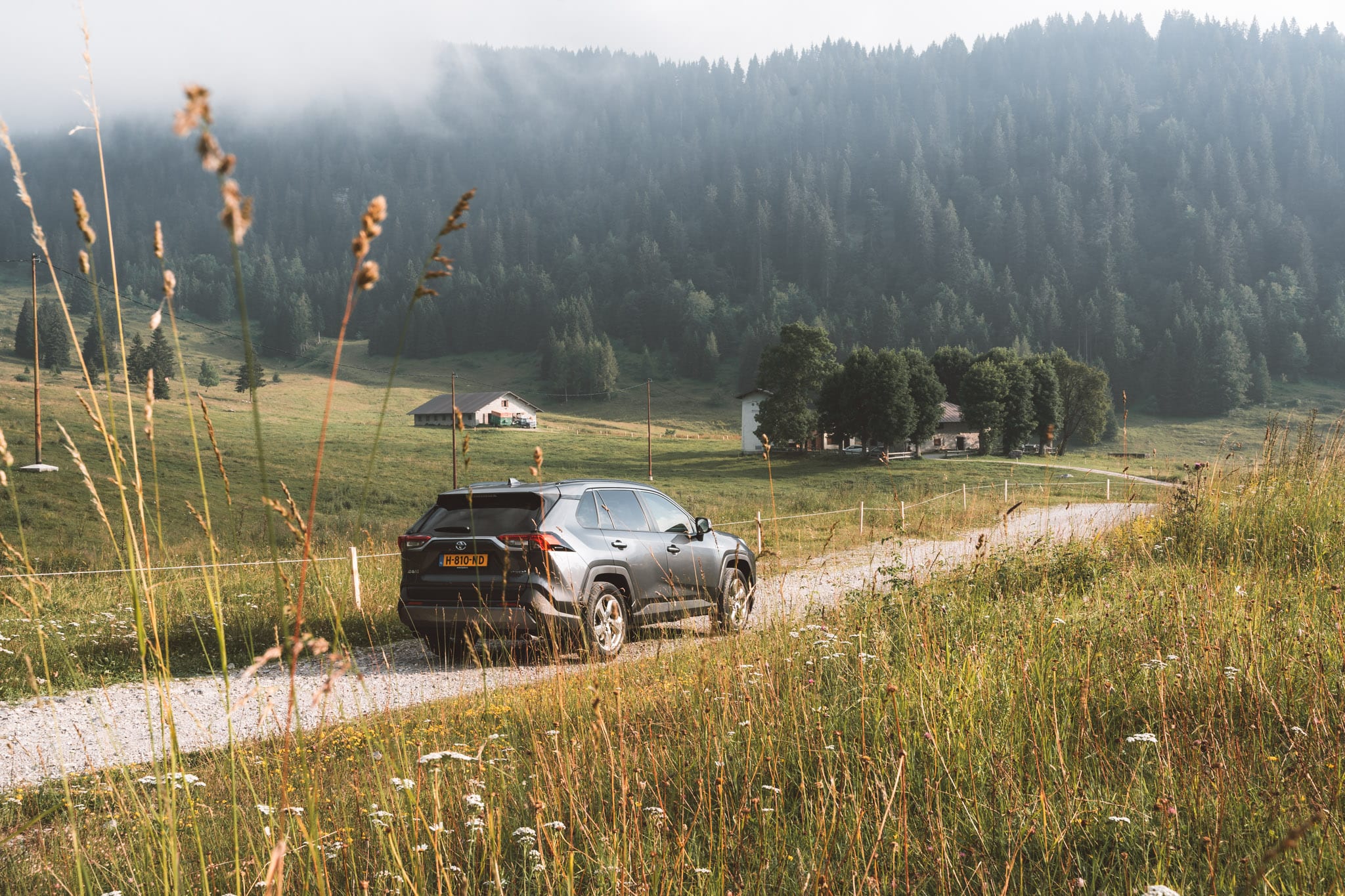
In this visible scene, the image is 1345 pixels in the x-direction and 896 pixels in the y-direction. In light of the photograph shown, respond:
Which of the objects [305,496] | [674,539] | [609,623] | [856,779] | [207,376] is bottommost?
[305,496]

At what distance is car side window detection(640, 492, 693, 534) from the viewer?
1058 centimetres

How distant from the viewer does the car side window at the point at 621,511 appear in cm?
996

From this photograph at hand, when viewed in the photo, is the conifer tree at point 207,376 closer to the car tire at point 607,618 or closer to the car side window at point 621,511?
the car side window at point 621,511

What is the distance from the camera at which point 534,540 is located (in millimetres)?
8867

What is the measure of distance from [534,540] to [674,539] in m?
2.21

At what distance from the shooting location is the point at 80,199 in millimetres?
1779

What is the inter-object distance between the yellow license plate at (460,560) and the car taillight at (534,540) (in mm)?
368

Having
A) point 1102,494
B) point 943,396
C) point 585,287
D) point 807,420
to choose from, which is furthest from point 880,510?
point 585,287

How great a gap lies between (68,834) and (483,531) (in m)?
5.33

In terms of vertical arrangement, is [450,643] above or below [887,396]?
below

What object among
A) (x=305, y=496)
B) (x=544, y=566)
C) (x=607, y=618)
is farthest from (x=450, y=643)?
(x=305, y=496)

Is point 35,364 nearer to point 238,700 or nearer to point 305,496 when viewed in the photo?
point 238,700

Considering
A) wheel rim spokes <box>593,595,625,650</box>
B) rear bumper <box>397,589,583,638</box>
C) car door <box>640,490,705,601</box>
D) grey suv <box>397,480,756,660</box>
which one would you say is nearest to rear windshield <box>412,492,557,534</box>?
grey suv <box>397,480,756,660</box>

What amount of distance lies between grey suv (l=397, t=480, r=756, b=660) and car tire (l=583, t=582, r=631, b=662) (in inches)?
0.5
